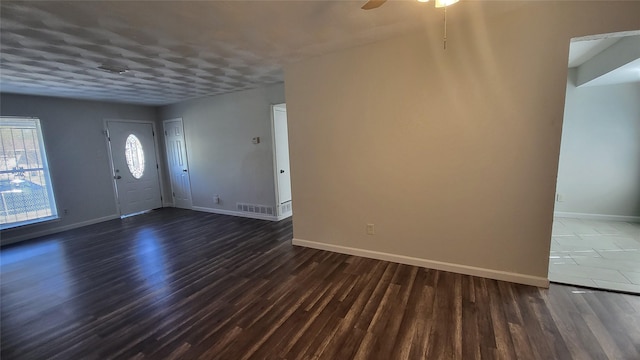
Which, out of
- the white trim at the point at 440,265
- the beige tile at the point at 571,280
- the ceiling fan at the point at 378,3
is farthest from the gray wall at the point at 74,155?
the beige tile at the point at 571,280

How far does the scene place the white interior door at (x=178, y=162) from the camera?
621 cm

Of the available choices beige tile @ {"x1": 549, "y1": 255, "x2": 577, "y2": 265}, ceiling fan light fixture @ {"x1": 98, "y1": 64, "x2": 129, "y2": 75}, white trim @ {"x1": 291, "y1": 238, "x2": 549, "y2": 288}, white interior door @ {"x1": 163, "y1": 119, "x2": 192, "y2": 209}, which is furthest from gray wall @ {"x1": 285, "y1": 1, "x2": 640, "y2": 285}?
white interior door @ {"x1": 163, "y1": 119, "x2": 192, "y2": 209}

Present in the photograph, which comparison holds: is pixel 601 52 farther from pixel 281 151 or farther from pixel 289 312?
pixel 289 312

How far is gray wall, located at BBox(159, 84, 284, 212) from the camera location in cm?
495

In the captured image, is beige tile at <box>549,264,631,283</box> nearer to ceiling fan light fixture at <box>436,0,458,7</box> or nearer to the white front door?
ceiling fan light fixture at <box>436,0,458,7</box>

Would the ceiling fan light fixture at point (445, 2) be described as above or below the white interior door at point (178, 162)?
above

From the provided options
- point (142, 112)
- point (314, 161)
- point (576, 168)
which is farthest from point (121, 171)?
point (576, 168)

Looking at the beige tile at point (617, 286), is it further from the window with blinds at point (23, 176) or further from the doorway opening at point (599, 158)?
the window with blinds at point (23, 176)

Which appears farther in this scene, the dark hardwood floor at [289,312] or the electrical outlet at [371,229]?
the electrical outlet at [371,229]

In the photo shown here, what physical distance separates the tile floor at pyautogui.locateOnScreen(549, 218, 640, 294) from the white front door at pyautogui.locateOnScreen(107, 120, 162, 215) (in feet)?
24.8

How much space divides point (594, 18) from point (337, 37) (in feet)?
7.06

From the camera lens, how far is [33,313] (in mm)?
2439

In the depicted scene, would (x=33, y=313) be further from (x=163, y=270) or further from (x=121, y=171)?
(x=121, y=171)

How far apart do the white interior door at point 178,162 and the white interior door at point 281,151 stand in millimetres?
2633
